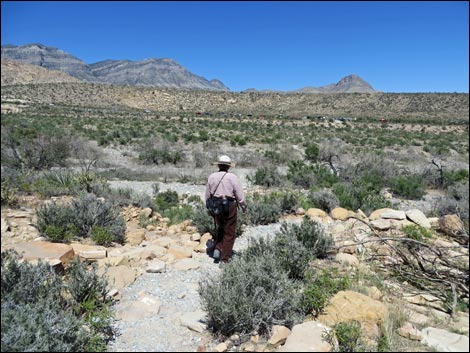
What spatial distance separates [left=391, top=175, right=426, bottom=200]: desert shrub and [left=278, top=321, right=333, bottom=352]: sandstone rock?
392 inches

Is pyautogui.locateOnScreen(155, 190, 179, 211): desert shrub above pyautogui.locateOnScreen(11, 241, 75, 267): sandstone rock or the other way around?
the other way around

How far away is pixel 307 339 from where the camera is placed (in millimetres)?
3033

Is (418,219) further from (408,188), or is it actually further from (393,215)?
(408,188)

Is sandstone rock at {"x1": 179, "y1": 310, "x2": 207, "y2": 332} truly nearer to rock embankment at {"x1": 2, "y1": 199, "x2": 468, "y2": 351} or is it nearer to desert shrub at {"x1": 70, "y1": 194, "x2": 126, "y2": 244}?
rock embankment at {"x1": 2, "y1": 199, "x2": 468, "y2": 351}

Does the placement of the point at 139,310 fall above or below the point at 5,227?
below

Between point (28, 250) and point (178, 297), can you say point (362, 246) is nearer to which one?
point (178, 297)

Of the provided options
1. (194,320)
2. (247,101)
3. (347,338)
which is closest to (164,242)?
(194,320)

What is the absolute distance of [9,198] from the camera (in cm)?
718

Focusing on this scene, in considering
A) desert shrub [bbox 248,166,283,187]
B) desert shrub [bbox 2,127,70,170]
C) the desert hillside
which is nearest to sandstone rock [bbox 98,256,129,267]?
desert shrub [bbox 248,166,283,187]

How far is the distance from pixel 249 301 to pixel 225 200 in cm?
194

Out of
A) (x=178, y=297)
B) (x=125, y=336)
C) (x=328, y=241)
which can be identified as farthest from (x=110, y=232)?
(x=328, y=241)

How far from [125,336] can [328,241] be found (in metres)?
3.42

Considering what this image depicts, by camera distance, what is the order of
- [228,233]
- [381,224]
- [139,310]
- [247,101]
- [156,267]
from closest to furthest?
[139,310] → [156,267] → [228,233] → [381,224] → [247,101]

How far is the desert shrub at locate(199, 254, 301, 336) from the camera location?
3.44 metres
